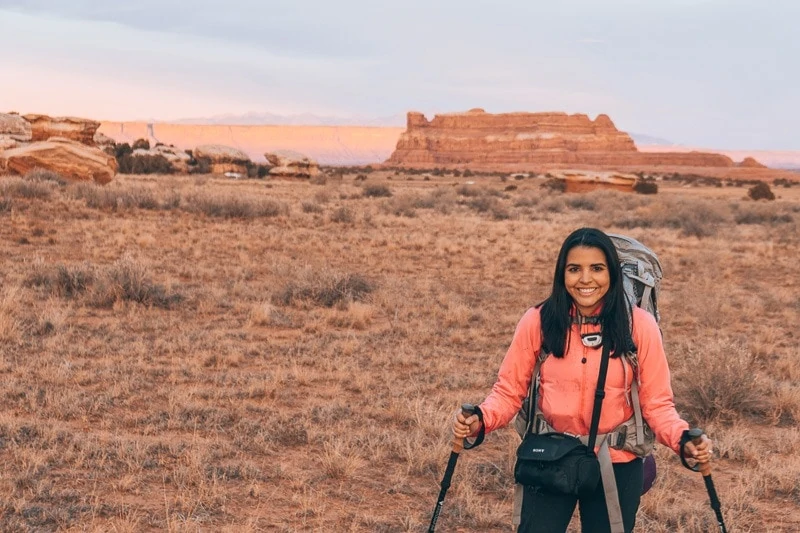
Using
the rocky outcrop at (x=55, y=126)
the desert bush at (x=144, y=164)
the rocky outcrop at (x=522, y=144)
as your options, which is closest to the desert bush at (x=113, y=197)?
the rocky outcrop at (x=55, y=126)

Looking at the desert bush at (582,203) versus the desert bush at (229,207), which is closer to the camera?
the desert bush at (229,207)

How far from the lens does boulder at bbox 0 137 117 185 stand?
2300 cm

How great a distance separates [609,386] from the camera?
8.30ft

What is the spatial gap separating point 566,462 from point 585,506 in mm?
286

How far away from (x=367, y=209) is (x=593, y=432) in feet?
70.3

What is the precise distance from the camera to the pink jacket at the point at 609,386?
252 centimetres

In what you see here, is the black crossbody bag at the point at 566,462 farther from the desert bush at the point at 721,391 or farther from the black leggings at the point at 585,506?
the desert bush at the point at 721,391

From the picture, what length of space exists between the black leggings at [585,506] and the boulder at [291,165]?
40.0 meters

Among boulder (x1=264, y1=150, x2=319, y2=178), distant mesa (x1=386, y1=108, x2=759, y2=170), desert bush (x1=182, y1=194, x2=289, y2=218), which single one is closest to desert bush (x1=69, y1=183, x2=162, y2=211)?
desert bush (x1=182, y1=194, x2=289, y2=218)

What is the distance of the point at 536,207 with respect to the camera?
28.0 m

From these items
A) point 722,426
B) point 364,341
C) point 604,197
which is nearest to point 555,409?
point 722,426

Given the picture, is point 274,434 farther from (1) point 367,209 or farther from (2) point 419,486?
(1) point 367,209

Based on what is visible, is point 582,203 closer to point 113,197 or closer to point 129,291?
point 113,197

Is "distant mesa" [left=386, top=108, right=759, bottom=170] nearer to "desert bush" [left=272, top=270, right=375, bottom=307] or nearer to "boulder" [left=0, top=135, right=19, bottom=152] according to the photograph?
"boulder" [left=0, top=135, right=19, bottom=152]
